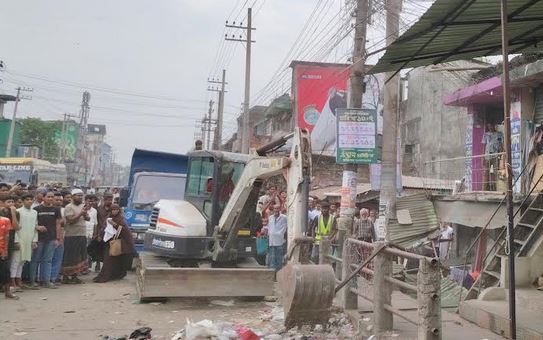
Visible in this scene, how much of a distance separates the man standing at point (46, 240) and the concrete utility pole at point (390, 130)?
6596 millimetres

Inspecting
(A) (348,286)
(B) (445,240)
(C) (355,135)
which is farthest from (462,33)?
(B) (445,240)

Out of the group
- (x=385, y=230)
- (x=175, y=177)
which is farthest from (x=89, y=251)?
(x=385, y=230)

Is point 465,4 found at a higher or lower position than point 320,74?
lower

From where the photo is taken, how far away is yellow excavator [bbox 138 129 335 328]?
749 centimetres

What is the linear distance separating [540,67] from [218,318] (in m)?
8.82

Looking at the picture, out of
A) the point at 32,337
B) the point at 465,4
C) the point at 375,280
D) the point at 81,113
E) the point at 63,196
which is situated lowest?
the point at 32,337

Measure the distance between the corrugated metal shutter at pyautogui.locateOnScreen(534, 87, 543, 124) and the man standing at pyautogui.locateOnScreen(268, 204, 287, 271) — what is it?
264 inches

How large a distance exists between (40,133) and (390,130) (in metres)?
60.4

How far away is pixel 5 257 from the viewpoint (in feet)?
28.8

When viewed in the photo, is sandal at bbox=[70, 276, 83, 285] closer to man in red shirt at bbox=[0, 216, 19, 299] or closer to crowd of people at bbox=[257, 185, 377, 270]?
man in red shirt at bbox=[0, 216, 19, 299]

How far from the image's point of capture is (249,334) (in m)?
5.92

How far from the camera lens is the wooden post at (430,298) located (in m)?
4.77

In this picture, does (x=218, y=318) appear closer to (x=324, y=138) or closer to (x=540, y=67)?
(x=540, y=67)

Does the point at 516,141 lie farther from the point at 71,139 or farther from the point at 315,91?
the point at 71,139
